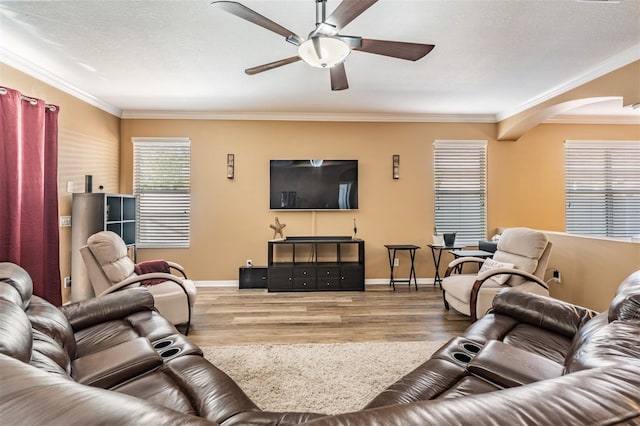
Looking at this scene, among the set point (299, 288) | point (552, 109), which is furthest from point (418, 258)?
point (552, 109)

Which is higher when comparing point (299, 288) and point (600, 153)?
point (600, 153)

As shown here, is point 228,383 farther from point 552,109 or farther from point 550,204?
point 550,204

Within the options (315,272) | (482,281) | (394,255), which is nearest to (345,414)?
(482,281)

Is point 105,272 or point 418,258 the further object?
point 418,258

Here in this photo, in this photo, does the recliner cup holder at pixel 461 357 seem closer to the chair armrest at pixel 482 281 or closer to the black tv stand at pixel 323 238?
the chair armrest at pixel 482 281

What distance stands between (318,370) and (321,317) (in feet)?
4.04

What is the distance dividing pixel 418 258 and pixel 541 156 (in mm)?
2660

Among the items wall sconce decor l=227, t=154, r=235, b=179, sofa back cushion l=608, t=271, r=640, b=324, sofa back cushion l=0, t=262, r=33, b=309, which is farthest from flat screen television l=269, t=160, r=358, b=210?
sofa back cushion l=608, t=271, r=640, b=324

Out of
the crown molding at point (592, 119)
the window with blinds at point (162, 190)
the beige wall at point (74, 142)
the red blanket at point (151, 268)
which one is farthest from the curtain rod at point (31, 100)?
the crown molding at point (592, 119)

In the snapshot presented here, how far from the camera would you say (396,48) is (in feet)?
7.11

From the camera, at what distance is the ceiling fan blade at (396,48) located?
2.09m

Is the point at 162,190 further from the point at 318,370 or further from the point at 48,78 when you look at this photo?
the point at 318,370

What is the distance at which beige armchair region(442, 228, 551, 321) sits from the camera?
3127 mm

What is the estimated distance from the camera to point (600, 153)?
523cm
